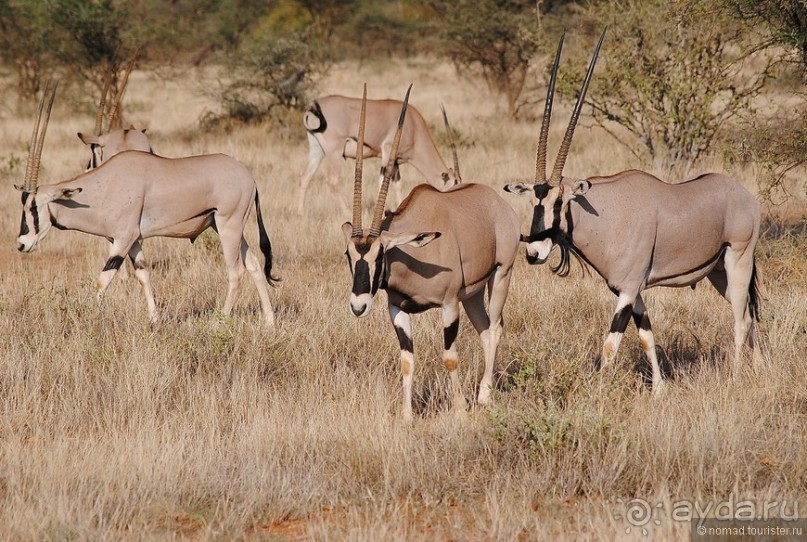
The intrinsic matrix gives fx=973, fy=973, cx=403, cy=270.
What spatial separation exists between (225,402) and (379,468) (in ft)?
5.17

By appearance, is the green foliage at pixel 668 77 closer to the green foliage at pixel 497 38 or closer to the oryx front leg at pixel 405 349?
the oryx front leg at pixel 405 349

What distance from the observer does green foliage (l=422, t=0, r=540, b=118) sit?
22906 mm

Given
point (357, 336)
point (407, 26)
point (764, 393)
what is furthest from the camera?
point (407, 26)

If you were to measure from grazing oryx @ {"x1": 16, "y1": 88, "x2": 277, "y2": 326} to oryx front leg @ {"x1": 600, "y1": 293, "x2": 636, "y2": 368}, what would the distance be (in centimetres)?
311

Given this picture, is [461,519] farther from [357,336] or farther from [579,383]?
[357,336]

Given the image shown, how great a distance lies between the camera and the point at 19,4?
2352cm

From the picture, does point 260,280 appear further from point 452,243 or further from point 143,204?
point 452,243

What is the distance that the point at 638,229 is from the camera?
6434mm

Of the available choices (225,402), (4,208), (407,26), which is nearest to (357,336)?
(225,402)

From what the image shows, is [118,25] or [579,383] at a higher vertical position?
[118,25]

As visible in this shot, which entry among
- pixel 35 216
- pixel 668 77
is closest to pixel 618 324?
pixel 35 216

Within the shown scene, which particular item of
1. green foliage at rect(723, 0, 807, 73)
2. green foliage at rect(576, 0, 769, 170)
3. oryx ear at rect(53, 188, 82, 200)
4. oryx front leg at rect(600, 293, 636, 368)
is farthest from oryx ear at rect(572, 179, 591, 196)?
green foliage at rect(576, 0, 769, 170)

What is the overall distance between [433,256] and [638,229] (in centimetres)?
146
